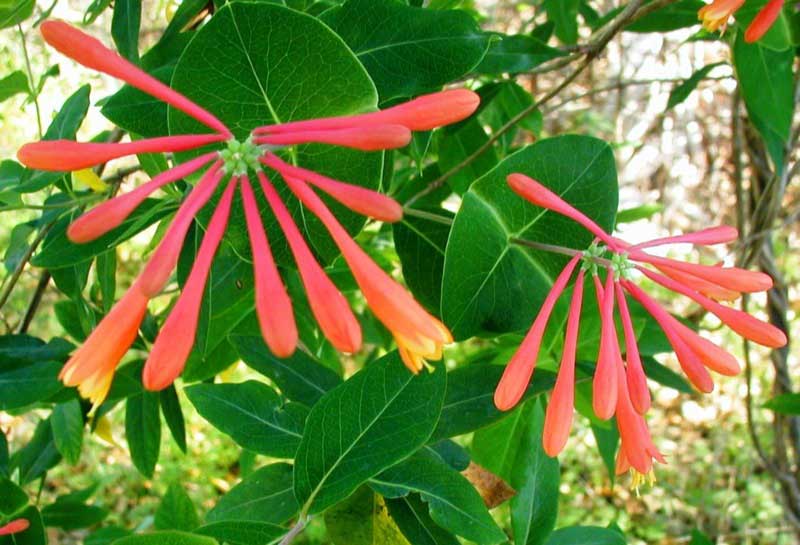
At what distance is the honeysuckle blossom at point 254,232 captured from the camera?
1.85 ft

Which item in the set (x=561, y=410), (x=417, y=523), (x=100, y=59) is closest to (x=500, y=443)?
(x=417, y=523)

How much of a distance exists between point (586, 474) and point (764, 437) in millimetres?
638

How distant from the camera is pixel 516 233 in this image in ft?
2.80

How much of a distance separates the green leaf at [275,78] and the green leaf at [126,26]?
20 cm

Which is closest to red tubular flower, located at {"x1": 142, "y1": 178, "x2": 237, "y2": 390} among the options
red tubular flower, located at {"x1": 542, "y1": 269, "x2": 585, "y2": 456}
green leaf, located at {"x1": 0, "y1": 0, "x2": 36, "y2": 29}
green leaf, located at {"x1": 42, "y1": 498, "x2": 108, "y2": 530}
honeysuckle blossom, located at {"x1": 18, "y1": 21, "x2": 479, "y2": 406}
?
honeysuckle blossom, located at {"x1": 18, "y1": 21, "x2": 479, "y2": 406}

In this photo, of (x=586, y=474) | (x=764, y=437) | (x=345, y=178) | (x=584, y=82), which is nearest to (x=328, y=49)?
(x=345, y=178)

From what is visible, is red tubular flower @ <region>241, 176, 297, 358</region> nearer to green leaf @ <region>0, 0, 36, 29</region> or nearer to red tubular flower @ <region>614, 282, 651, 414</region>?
red tubular flower @ <region>614, 282, 651, 414</region>

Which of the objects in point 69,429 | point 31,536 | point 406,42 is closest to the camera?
point 406,42

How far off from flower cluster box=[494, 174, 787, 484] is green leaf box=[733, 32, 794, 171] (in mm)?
480

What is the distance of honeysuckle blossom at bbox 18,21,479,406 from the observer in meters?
0.56

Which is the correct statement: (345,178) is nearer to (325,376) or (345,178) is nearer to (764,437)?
(325,376)

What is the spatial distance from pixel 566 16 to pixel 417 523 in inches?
34.3

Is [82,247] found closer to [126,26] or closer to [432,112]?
[126,26]

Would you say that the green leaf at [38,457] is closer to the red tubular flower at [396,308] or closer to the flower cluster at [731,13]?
the red tubular flower at [396,308]
